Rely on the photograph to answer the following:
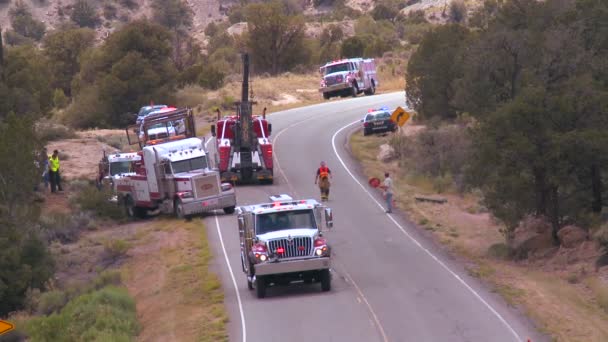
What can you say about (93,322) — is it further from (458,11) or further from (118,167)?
(458,11)

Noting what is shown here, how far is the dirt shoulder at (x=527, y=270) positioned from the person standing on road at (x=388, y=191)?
780mm

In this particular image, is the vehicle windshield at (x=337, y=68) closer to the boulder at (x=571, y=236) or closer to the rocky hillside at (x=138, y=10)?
the boulder at (x=571, y=236)

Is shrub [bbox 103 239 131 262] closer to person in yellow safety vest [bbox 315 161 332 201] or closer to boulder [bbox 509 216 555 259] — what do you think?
person in yellow safety vest [bbox 315 161 332 201]

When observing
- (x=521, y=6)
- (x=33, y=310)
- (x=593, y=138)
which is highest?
(x=521, y=6)

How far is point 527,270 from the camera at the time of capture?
93.7 feet

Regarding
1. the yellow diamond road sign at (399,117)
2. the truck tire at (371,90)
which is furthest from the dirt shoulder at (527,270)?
the truck tire at (371,90)

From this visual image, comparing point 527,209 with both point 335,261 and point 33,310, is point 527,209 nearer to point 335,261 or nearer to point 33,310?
point 335,261

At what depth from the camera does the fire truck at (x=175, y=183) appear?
1443 inches

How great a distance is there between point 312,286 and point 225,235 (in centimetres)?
888

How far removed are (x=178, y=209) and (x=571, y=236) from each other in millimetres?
14528

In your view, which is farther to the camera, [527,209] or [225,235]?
[225,235]

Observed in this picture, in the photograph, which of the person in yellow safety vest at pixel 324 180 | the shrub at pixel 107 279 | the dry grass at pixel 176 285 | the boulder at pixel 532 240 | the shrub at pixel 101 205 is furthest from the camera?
the shrub at pixel 101 205

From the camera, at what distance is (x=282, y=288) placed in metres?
25.9

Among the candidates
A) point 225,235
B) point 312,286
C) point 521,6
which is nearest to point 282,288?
point 312,286
